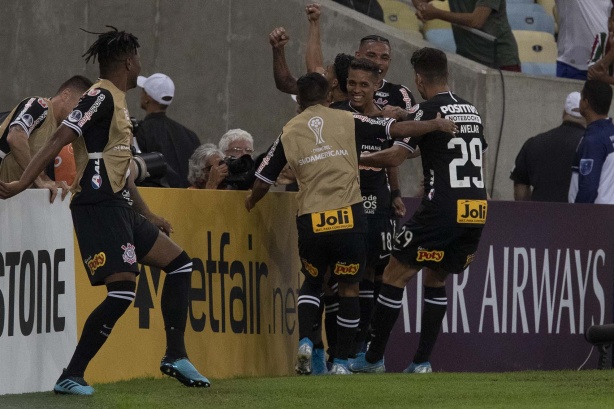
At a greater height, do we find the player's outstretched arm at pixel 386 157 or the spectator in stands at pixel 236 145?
the spectator in stands at pixel 236 145

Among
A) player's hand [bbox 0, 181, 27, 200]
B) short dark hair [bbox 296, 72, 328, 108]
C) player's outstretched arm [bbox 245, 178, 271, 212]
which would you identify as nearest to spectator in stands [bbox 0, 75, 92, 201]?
player's hand [bbox 0, 181, 27, 200]

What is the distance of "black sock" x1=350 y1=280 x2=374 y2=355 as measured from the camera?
11.1m

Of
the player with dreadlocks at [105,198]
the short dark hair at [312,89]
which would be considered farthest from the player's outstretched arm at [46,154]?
the short dark hair at [312,89]

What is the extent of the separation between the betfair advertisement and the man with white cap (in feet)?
5.16

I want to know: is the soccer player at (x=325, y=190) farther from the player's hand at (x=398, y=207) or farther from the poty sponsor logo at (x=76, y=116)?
the poty sponsor logo at (x=76, y=116)

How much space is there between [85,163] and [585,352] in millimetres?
6243

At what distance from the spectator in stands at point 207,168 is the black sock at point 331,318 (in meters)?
1.26

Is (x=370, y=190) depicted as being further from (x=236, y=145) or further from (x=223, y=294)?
(x=236, y=145)

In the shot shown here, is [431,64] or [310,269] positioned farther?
[431,64]

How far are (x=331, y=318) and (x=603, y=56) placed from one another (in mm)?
5764

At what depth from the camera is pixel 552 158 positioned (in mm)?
13805

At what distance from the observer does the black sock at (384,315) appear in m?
10.6

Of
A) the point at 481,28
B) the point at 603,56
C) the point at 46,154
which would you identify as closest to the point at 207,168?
the point at 46,154

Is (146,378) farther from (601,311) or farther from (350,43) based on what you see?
(350,43)
